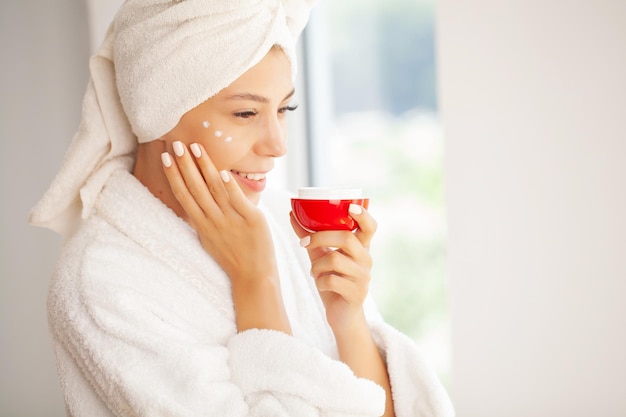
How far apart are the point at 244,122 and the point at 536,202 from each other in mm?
801

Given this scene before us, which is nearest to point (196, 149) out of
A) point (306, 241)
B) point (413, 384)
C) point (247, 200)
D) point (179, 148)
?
point (179, 148)

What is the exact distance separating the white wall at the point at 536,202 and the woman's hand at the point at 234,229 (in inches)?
25.9

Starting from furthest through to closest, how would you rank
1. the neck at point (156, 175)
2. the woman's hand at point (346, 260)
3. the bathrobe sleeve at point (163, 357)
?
the neck at point (156, 175), the woman's hand at point (346, 260), the bathrobe sleeve at point (163, 357)

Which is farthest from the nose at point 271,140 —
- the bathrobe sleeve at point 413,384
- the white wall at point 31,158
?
the white wall at point 31,158

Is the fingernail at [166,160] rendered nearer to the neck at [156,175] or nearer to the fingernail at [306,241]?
the neck at [156,175]

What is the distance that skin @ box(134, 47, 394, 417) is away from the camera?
3.74 ft

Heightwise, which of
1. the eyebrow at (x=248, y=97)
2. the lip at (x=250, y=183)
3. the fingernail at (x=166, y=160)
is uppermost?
the eyebrow at (x=248, y=97)

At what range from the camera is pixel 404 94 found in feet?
7.00

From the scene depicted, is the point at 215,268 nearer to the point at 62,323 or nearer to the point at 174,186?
the point at 174,186

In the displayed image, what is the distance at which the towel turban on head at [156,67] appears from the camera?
1101 mm

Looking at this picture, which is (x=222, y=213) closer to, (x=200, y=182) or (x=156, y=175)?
(x=200, y=182)

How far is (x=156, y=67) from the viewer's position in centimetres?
112

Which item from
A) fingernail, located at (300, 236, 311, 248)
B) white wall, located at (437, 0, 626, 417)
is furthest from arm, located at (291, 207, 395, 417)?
white wall, located at (437, 0, 626, 417)

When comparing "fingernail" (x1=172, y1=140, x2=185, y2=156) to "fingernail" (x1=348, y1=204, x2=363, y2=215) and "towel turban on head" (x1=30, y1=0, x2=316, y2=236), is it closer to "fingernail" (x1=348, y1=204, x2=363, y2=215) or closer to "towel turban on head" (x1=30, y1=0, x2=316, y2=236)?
"towel turban on head" (x1=30, y1=0, x2=316, y2=236)
